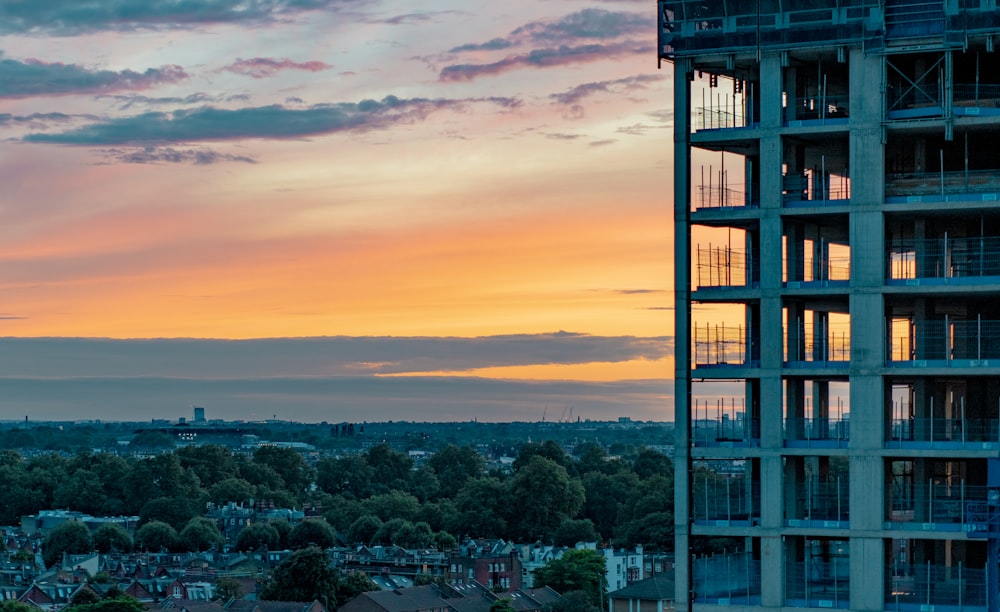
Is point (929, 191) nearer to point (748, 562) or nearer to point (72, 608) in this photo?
point (748, 562)

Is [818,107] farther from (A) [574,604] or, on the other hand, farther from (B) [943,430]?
(A) [574,604]

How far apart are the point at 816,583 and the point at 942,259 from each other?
31.4 ft

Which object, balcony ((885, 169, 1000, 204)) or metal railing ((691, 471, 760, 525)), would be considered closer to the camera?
balcony ((885, 169, 1000, 204))

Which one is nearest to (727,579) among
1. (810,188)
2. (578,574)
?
(810,188)

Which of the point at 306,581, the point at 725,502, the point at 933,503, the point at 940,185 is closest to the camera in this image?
the point at 933,503

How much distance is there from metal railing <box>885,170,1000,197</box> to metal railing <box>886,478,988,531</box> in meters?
7.87

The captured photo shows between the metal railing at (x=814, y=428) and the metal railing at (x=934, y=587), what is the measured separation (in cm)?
Answer: 390

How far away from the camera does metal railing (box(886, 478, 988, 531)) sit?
1900 inches

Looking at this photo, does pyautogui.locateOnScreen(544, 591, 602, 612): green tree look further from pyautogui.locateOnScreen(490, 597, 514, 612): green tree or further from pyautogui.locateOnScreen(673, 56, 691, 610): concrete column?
pyautogui.locateOnScreen(673, 56, 691, 610): concrete column

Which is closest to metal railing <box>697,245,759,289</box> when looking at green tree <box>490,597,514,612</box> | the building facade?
the building facade

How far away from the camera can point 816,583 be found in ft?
164

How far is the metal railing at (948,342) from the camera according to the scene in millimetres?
49000

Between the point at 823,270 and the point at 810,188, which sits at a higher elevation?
the point at 810,188

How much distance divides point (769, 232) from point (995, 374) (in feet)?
23.3
